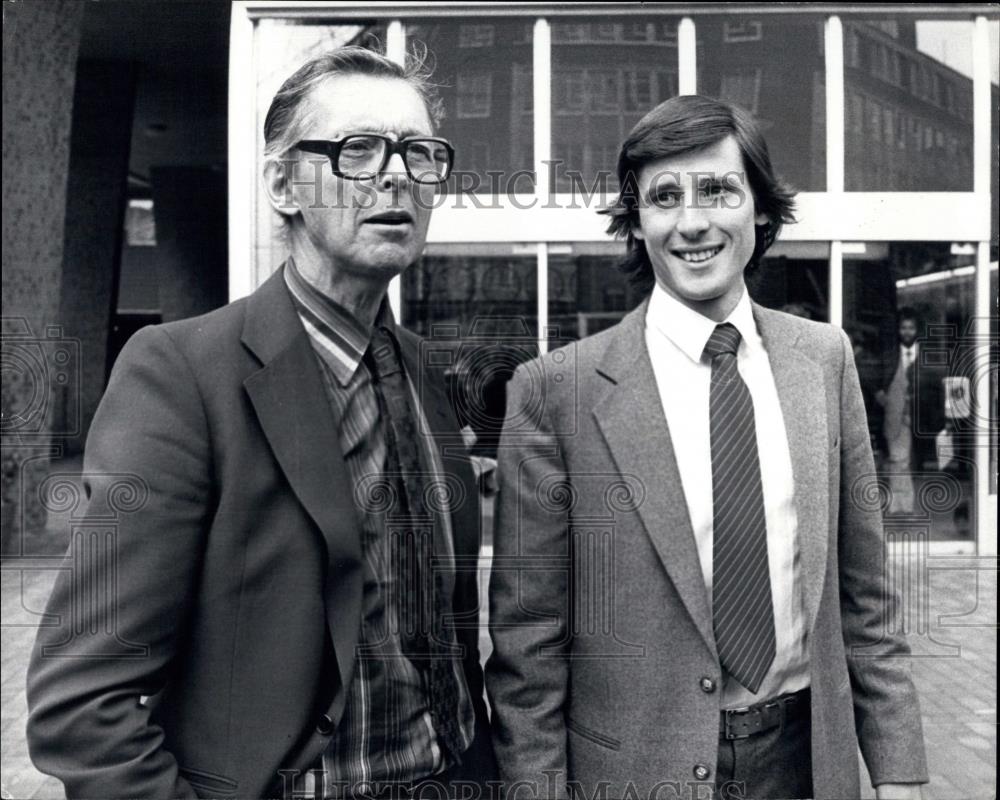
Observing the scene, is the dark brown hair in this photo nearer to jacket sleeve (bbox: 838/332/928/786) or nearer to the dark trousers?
jacket sleeve (bbox: 838/332/928/786)

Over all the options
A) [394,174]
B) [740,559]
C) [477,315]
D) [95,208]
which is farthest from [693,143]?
[95,208]

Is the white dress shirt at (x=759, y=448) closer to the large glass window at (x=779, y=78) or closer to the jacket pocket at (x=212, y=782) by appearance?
the large glass window at (x=779, y=78)

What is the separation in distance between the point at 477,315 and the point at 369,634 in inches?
60.2

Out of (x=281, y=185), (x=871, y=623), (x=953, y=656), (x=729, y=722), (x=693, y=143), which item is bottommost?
(x=953, y=656)

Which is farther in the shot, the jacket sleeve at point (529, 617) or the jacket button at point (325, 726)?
the jacket sleeve at point (529, 617)

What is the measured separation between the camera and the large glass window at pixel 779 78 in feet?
8.27

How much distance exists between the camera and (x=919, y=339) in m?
2.64

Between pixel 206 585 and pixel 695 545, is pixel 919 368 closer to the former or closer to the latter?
pixel 695 545

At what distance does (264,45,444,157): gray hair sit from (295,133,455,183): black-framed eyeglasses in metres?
0.06

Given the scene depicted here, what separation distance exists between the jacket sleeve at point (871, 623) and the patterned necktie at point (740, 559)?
0.24 metres

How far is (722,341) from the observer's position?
1932mm

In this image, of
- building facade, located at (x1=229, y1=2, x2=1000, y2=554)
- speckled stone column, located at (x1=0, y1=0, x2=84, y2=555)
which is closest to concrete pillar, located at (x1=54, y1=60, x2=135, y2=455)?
speckled stone column, located at (x1=0, y1=0, x2=84, y2=555)

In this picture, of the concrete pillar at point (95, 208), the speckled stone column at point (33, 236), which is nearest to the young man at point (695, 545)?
the concrete pillar at point (95, 208)

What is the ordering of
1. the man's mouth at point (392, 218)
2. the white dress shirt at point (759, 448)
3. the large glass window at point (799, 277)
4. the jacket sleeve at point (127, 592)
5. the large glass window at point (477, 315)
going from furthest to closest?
the large glass window at point (477, 315) → the large glass window at point (799, 277) → the white dress shirt at point (759, 448) → the man's mouth at point (392, 218) → the jacket sleeve at point (127, 592)
